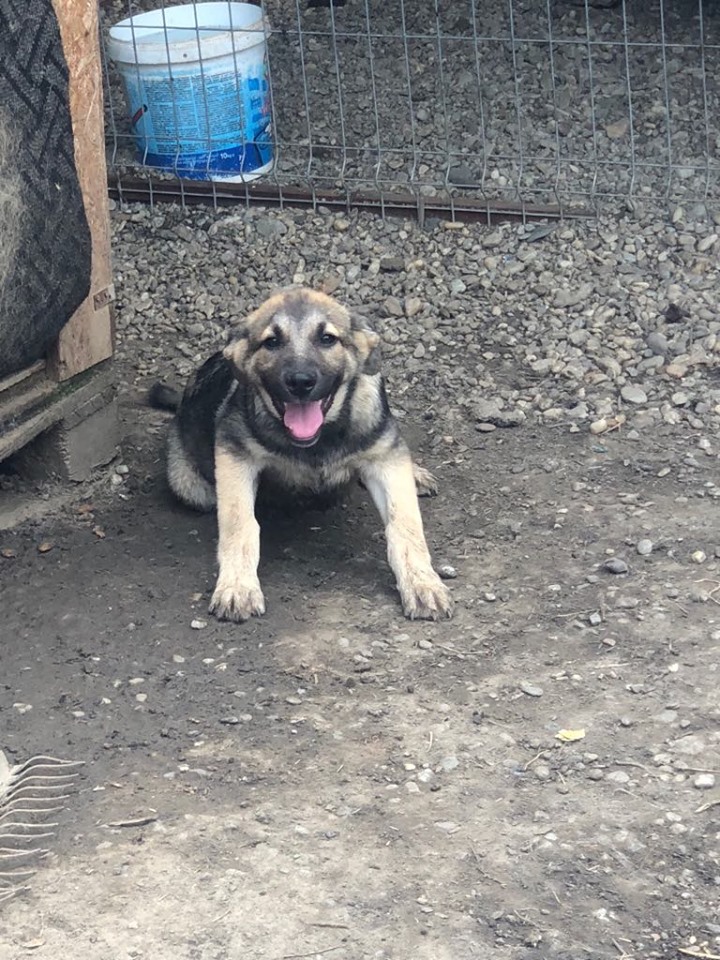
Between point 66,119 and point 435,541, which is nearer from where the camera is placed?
point 66,119

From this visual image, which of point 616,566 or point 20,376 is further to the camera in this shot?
point 20,376

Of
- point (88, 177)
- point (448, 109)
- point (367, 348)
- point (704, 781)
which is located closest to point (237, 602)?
point (367, 348)

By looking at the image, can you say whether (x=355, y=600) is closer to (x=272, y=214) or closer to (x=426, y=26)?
(x=272, y=214)

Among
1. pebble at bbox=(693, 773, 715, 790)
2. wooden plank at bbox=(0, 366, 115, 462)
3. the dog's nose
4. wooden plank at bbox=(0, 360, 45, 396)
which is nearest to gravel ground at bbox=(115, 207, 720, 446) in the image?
wooden plank at bbox=(0, 366, 115, 462)

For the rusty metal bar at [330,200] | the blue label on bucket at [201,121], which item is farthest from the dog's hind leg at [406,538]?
the blue label on bucket at [201,121]

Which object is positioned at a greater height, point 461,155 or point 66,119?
point 66,119

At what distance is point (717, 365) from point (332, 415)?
225 cm

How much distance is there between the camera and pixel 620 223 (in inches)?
295

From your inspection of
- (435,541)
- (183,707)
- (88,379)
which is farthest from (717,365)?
(183,707)

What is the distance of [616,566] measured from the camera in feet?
16.8

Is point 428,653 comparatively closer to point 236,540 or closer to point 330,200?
point 236,540

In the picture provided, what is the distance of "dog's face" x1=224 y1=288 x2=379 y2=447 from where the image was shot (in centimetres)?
502

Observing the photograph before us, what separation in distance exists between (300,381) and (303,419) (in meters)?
0.19

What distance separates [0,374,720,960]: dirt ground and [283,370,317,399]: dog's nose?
77 cm
